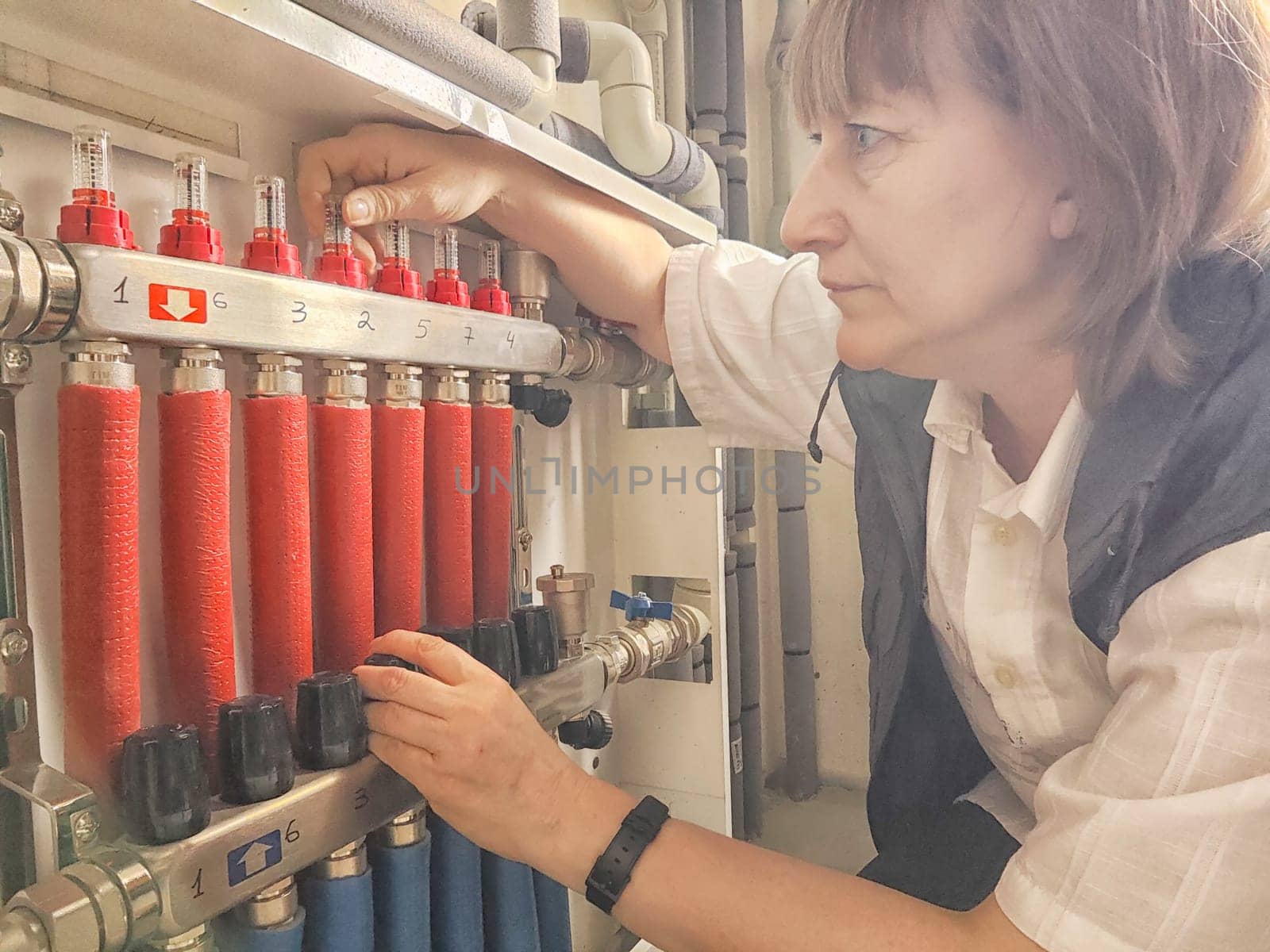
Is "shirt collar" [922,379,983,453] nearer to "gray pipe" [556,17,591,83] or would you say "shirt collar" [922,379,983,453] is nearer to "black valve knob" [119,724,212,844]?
"gray pipe" [556,17,591,83]

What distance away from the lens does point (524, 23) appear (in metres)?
0.66

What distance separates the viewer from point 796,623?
148cm

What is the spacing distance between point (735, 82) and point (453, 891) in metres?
1.19

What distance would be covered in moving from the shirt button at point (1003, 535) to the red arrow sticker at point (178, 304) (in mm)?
583

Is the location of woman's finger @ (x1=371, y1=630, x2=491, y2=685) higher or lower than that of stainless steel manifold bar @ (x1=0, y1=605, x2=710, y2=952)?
higher

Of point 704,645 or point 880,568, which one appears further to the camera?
point 704,645

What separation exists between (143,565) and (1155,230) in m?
0.70

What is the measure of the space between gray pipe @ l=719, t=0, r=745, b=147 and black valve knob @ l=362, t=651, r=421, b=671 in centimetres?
102

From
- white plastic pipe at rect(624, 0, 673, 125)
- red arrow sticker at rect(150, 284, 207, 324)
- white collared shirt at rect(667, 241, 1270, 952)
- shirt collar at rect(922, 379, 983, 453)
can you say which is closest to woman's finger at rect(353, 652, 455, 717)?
red arrow sticker at rect(150, 284, 207, 324)

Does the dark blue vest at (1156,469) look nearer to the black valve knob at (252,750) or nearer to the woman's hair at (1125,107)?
the woman's hair at (1125,107)

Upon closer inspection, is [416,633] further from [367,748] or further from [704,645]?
[704,645]

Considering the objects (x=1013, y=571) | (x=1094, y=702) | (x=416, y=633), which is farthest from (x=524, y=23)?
(x=1094, y=702)

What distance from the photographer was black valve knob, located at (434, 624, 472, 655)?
60 centimetres

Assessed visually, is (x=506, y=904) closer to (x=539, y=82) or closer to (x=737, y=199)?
(x=539, y=82)
